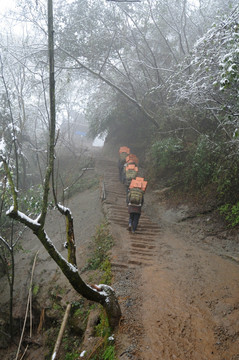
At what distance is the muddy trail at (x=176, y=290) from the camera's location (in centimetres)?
404

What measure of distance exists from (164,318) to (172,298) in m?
0.67

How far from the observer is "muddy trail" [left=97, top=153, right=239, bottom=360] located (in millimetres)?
4035

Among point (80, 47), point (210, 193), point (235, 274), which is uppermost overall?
point (80, 47)

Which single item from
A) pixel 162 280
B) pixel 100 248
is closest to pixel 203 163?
pixel 100 248

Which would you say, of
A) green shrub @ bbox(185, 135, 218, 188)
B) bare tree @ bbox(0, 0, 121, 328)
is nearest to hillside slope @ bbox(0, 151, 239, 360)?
bare tree @ bbox(0, 0, 121, 328)

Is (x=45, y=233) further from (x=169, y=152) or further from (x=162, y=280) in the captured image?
(x=169, y=152)

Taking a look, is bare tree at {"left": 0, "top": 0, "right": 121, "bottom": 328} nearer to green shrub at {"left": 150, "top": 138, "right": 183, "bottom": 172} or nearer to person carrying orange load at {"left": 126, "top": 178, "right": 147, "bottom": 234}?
person carrying orange load at {"left": 126, "top": 178, "right": 147, "bottom": 234}

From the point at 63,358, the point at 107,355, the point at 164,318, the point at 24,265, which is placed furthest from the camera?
the point at 24,265

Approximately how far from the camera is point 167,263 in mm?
6914

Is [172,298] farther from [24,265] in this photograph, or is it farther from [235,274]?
[24,265]

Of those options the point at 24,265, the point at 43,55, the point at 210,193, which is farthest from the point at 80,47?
the point at 24,265

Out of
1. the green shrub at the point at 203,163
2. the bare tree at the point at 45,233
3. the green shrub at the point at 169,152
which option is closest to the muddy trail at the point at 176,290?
the bare tree at the point at 45,233

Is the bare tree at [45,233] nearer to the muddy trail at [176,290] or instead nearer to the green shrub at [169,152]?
the muddy trail at [176,290]

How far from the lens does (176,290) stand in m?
5.55
